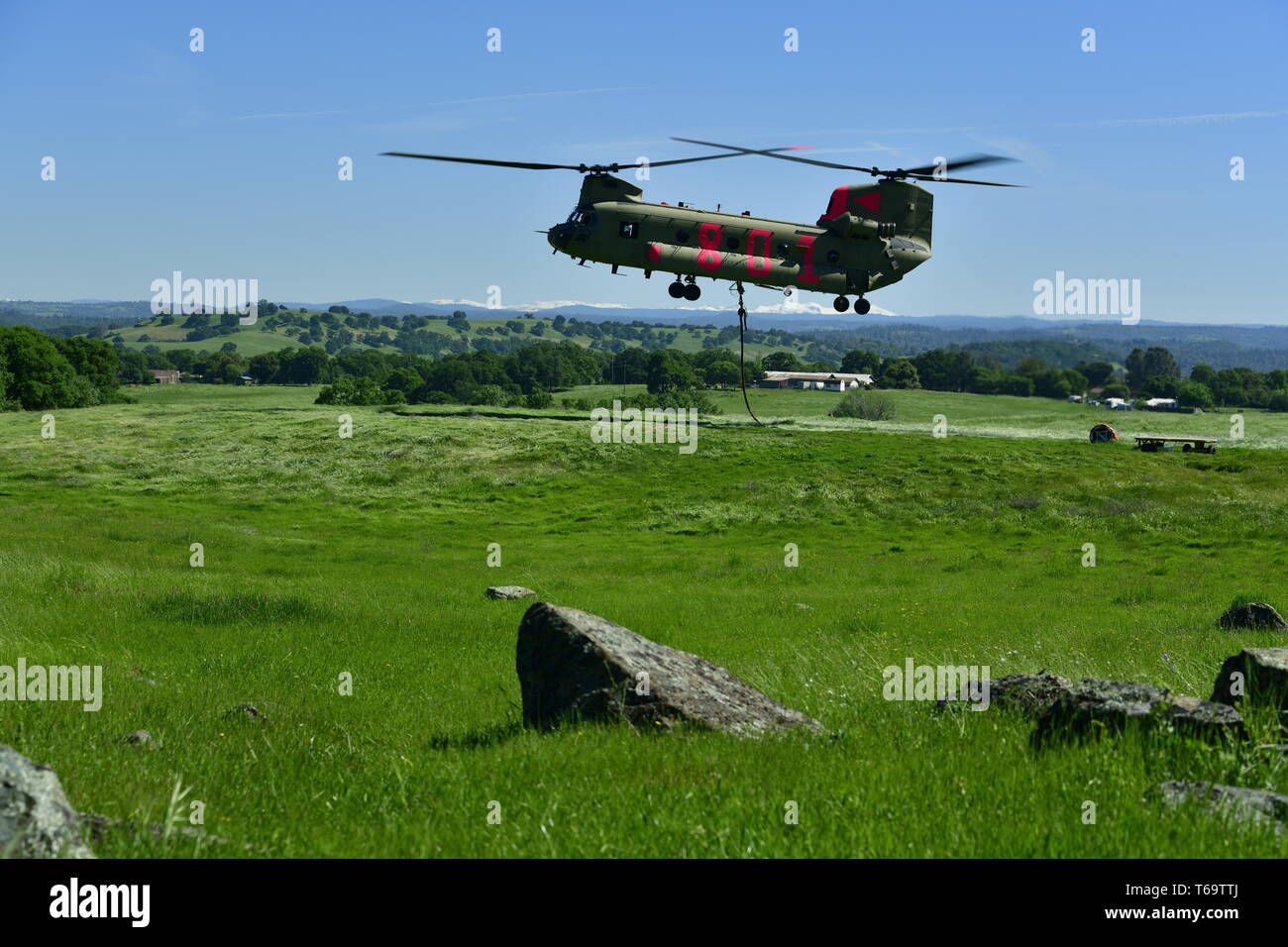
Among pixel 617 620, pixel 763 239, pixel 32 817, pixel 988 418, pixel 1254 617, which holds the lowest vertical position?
pixel 617 620

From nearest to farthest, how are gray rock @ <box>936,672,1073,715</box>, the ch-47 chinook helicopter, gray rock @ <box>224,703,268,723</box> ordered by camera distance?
gray rock @ <box>936,672,1073,715</box>
gray rock @ <box>224,703,268,723</box>
the ch-47 chinook helicopter

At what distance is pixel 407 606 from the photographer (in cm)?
3212

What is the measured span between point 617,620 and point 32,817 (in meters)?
23.7

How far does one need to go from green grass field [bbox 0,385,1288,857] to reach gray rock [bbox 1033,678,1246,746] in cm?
28

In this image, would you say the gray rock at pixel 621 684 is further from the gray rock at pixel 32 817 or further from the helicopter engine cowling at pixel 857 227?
the helicopter engine cowling at pixel 857 227

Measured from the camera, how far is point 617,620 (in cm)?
2986

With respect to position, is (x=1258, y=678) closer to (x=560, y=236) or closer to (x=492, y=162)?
(x=492, y=162)

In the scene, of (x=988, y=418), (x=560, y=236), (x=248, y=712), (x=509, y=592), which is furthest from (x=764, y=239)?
(x=988, y=418)

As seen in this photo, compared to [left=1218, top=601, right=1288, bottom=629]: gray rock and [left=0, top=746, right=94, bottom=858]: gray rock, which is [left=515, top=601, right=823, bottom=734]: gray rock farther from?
[left=1218, top=601, right=1288, bottom=629]: gray rock

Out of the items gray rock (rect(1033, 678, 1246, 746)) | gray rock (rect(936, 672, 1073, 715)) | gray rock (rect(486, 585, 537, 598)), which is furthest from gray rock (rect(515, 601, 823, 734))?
gray rock (rect(486, 585, 537, 598))

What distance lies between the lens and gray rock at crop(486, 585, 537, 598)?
34.8 m

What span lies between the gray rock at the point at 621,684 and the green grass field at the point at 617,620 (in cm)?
54

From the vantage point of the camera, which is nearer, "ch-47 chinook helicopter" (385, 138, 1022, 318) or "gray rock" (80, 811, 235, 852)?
"gray rock" (80, 811, 235, 852)
